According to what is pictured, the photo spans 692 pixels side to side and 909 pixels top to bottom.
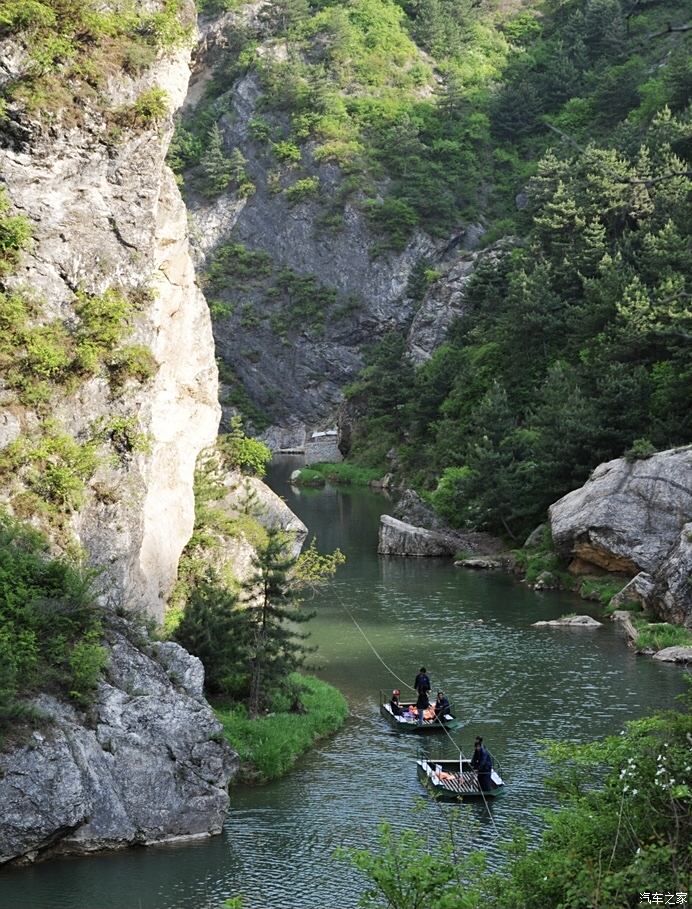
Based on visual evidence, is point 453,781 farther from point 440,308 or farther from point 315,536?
point 440,308

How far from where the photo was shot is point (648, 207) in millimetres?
77125

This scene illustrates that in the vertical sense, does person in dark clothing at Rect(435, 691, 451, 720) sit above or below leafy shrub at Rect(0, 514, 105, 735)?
below

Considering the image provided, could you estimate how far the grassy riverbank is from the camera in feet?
105

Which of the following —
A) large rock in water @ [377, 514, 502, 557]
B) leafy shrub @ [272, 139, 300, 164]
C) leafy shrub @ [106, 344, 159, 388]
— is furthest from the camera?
leafy shrub @ [272, 139, 300, 164]

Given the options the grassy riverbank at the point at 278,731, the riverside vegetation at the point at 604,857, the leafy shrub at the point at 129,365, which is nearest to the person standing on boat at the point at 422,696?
the grassy riverbank at the point at 278,731

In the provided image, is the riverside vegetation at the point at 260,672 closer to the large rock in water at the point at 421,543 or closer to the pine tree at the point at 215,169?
the large rock in water at the point at 421,543

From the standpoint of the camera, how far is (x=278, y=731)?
111 feet

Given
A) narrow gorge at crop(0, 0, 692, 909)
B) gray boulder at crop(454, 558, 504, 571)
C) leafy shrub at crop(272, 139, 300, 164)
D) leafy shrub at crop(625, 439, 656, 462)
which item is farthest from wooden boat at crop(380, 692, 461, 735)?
leafy shrub at crop(272, 139, 300, 164)

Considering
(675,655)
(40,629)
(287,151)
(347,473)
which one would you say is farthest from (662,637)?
(287,151)

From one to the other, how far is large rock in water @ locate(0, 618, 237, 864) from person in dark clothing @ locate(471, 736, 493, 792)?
22.4ft

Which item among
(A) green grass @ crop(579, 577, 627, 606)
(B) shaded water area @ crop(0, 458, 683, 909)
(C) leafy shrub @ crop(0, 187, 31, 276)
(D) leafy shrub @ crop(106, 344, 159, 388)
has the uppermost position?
(C) leafy shrub @ crop(0, 187, 31, 276)

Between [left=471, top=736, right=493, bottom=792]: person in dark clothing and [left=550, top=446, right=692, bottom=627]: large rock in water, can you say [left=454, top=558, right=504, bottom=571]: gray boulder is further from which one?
[left=471, top=736, right=493, bottom=792]: person in dark clothing

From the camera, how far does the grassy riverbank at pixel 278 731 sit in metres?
32.1

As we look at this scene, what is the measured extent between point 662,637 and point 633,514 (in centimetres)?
1040
